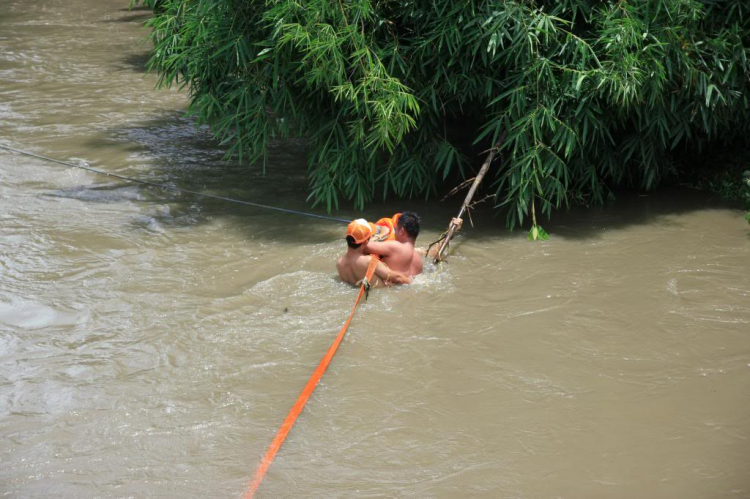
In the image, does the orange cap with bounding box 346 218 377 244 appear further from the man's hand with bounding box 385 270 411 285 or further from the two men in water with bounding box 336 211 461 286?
the man's hand with bounding box 385 270 411 285

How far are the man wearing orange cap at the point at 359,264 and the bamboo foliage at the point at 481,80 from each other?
35.3 inches

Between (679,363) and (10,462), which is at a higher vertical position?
(679,363)

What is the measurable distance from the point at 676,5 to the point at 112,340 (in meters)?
4.85

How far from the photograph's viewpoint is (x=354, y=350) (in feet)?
17.4

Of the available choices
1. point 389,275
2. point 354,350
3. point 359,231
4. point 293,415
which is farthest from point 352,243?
point 293,415

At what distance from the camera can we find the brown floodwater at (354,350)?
415 cm

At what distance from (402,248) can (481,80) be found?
171 cm

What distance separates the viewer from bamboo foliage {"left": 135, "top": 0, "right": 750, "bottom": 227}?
21.6ft

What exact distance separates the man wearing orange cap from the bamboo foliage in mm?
897

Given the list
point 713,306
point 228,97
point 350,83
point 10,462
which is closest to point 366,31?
point 350,83

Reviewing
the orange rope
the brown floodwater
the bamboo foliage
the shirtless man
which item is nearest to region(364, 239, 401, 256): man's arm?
the shirtless man

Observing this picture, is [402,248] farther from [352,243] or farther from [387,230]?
[352,243]

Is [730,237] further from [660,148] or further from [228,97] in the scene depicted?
[228,97]

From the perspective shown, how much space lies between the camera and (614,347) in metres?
5.31
